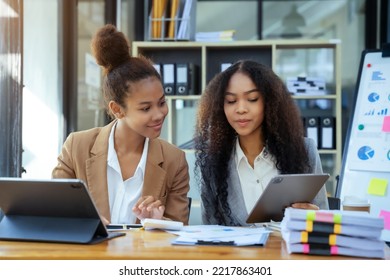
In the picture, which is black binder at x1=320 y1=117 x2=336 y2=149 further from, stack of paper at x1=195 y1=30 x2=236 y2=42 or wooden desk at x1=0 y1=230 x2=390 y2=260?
wooden desk at x1=0 y1=230 x2=390 y2=260

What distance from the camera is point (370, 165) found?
3359 mm

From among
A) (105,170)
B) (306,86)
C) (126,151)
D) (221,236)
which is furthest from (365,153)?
(221,236)

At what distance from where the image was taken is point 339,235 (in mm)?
1342

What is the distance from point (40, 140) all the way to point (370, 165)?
1.88 m

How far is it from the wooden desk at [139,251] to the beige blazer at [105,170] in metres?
0.65

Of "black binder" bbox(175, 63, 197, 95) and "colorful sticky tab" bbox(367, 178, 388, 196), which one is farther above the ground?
"black binder" bbox(175, 63, 197, 95)

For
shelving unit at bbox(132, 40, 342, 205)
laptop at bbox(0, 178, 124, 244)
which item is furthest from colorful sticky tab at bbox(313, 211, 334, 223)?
shelving unit at bbox(132, 40, 342, 205)

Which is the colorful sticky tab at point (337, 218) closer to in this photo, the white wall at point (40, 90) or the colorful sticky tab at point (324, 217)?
the colorful sticky tab at point (324, 217)

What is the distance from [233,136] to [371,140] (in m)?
1.36

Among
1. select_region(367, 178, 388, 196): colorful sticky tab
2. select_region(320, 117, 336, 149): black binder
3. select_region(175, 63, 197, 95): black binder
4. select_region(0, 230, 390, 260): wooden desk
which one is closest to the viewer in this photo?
select_region(0, 230, 390, 260): wooden desk

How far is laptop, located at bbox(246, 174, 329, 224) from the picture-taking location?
1618 mm

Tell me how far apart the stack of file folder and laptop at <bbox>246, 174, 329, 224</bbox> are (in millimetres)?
248
